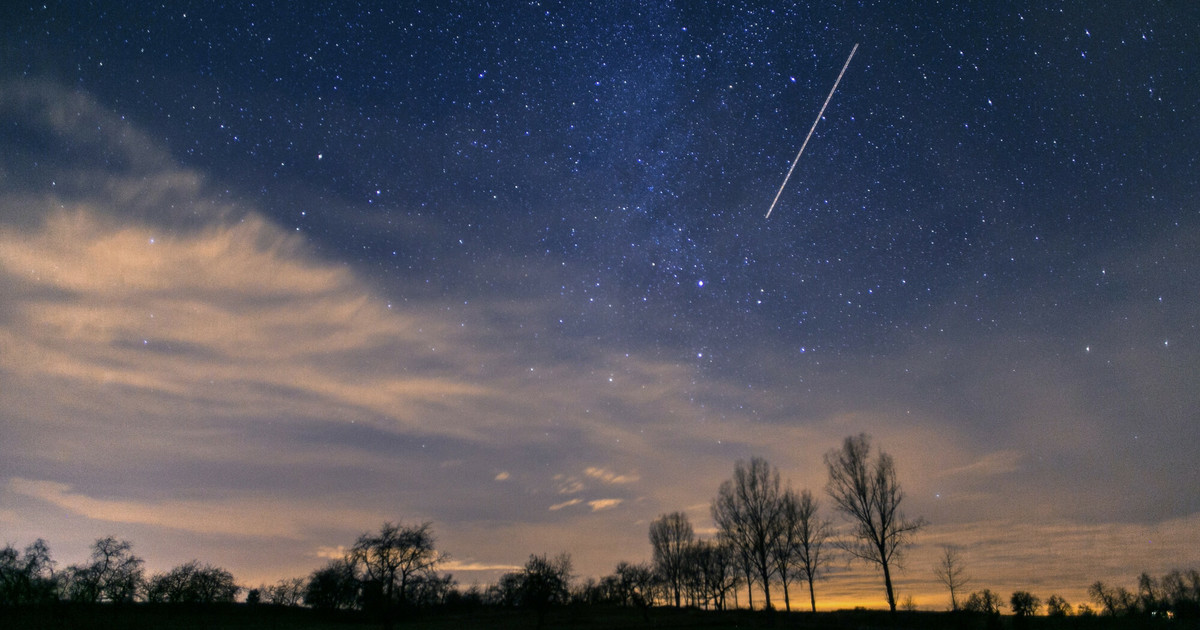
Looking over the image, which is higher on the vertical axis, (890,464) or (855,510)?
(890,464)

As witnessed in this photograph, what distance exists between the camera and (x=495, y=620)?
85.8m

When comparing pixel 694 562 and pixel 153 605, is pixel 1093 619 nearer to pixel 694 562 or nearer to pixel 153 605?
pixel 694 562

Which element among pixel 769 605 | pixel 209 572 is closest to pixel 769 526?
pixel 769 605

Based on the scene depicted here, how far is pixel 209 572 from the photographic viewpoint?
85625 mm

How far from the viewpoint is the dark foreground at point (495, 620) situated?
34750 millimetres

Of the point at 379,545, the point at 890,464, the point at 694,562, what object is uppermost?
the point at 890,464

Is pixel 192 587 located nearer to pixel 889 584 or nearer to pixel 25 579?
pixel 25 579

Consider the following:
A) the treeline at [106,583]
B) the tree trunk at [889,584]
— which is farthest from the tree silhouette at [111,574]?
the tree trunk at [889,584]

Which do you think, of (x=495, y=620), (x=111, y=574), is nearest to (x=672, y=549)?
(x=495, y=620)

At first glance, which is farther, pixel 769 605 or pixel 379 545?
pixel 379 545

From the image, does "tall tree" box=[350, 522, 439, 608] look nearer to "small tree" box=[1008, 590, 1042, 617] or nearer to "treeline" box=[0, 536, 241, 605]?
"treeline" box=[0, 536, 241, 605]

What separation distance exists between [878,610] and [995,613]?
13.3 meters

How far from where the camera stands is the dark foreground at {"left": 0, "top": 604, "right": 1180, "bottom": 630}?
34.8 metres

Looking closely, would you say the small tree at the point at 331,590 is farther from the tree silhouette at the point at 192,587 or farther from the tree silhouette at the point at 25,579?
the tree silhouette at the point at 25,579
